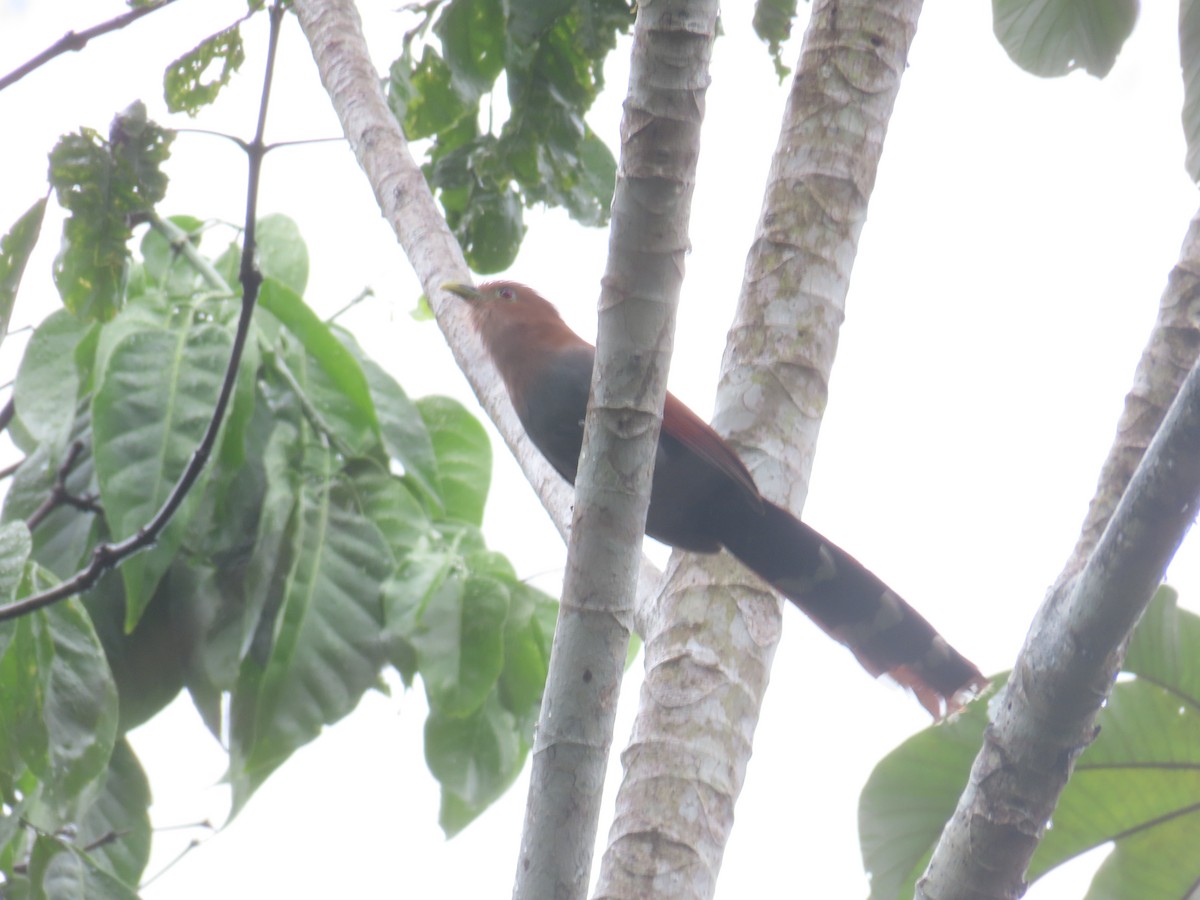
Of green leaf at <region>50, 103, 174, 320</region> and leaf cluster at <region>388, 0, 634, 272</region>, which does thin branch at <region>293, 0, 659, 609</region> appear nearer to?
leaf cluster at <region>388, 0, 634, 272</region>

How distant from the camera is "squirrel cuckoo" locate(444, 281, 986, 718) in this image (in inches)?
113

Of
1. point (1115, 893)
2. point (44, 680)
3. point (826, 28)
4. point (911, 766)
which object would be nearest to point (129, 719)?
point (44, 680)

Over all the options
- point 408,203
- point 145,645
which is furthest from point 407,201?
point 145,645

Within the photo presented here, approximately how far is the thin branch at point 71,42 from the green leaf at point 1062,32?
7.29ft

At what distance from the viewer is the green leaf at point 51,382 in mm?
2818

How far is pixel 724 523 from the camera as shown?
288cm

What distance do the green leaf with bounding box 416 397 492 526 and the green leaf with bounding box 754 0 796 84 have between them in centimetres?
134

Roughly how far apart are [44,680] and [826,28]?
2.30 metres

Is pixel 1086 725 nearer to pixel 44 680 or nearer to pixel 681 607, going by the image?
pixel 681 607

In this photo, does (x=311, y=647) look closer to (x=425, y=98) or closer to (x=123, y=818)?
(x=123, y=818)

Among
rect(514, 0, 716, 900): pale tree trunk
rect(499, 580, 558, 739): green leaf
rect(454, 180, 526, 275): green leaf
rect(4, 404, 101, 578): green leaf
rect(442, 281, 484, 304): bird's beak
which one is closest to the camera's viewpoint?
rect(514, 0, 716, 900): pale tree trunk

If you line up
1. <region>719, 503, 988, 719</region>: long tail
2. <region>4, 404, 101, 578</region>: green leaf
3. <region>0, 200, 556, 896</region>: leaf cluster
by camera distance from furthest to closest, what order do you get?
<region>719, 503, 988, 719</region>: long tail → <region>4, 404, 101, 578</region>: green leaf → <region>0, 200, 556, 896</region>: leaf cluster

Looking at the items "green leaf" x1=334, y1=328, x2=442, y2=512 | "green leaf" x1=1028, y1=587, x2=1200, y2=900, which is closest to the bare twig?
"green leaf" x1=334, y1=328, x2=442, y2=512

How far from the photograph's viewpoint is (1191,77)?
274 centimetres
